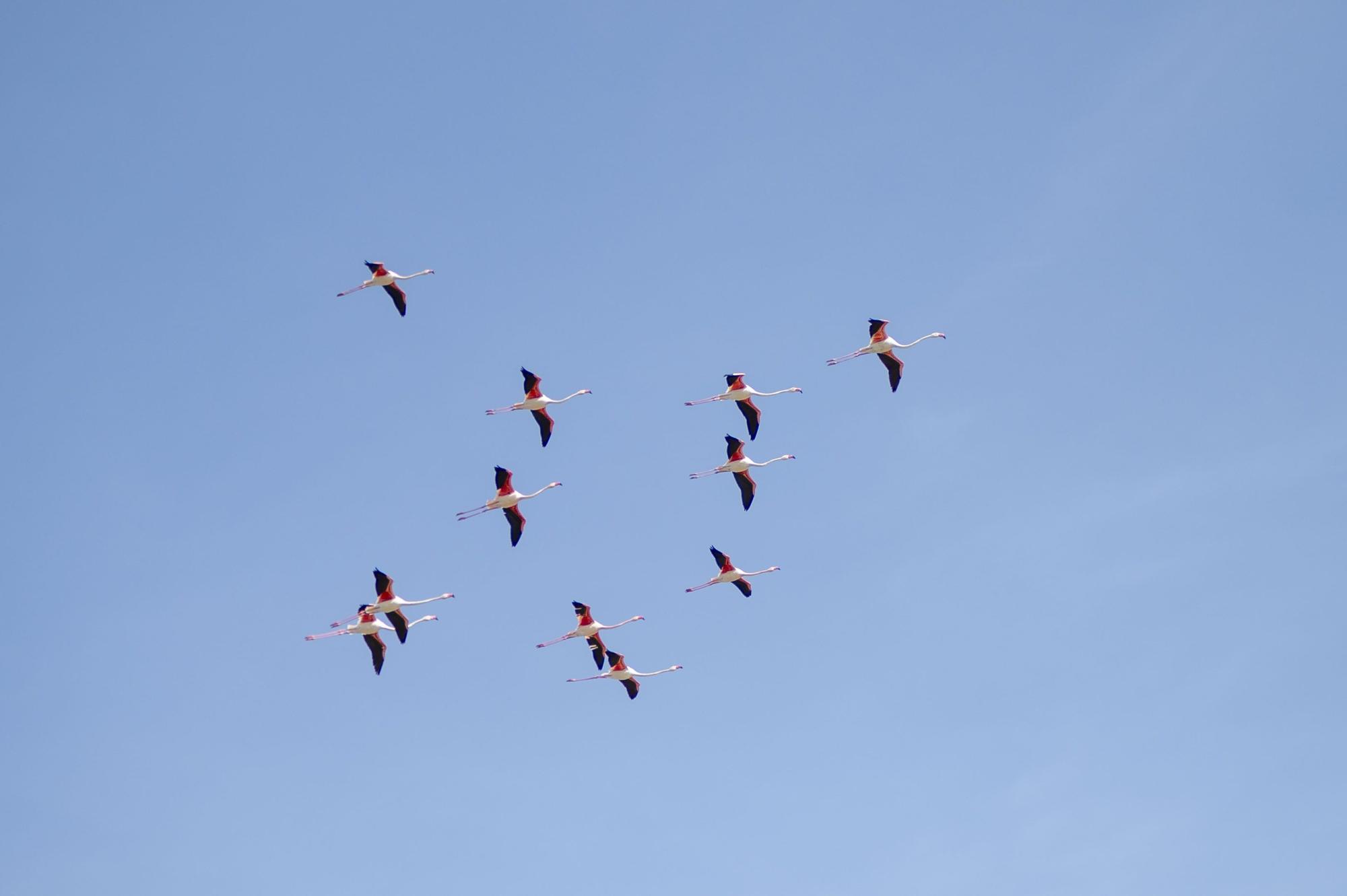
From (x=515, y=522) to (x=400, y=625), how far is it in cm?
445

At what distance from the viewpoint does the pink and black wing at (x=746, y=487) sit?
61188mm

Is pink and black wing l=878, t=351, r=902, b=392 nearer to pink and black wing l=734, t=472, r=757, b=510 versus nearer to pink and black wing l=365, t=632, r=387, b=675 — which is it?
pink and black wing l=734, t=472, r=757, b=510

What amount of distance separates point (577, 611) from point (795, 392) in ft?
31.2

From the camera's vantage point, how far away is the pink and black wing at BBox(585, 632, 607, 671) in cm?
6191

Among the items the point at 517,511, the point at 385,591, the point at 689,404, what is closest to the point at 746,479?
the point at 689,404

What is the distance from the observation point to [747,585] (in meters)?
63.3

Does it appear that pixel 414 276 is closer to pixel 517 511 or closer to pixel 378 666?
pixel 517 511

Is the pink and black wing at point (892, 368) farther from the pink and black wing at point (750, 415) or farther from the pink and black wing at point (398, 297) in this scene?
the pink and black wing at point (398, 297)

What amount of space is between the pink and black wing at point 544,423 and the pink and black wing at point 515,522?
7.64 ft

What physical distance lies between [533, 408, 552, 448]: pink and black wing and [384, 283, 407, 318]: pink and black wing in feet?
15.5

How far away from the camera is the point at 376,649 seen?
57.8 metres

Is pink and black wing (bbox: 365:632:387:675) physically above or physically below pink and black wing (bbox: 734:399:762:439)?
below

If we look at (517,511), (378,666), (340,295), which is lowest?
(378,666)

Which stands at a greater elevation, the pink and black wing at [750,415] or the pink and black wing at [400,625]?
the pink and black wing at [750,415]
